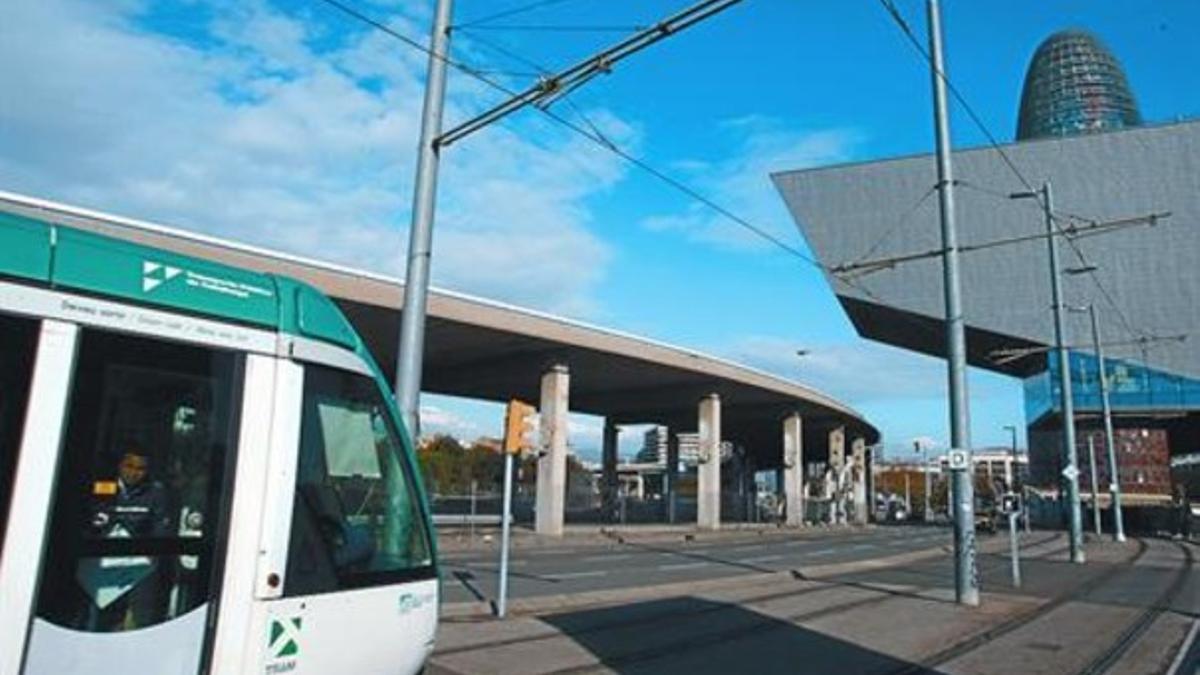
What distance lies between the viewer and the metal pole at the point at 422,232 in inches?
436

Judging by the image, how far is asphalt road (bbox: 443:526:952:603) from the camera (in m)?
18.4

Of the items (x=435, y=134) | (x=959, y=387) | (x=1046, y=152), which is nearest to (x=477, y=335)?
(x=959, y=387)

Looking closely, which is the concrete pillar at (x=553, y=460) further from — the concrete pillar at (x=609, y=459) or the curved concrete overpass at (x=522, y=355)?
the concrete pillar at (x=609, y=459)

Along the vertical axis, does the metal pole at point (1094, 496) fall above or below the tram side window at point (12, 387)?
above

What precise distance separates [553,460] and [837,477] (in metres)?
46.2

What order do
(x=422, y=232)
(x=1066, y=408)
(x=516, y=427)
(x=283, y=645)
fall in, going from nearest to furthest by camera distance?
(x=283, y=645) < (x=422, y=232) < (x=516, y=427) < (x=1066, y=408)

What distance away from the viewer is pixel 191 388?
5.53m

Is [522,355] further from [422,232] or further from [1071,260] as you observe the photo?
[1071,260]

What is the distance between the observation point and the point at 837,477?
3265 inches

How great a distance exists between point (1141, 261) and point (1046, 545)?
4088cm

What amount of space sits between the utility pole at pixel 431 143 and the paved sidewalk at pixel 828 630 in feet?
9.33

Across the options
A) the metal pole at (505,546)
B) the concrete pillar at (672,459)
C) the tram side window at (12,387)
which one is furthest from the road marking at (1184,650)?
the concrete pillar at (672,459)

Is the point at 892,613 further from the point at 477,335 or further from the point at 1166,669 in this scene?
the point at 477,335

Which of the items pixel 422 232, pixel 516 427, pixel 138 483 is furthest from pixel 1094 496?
pixel 138 483
